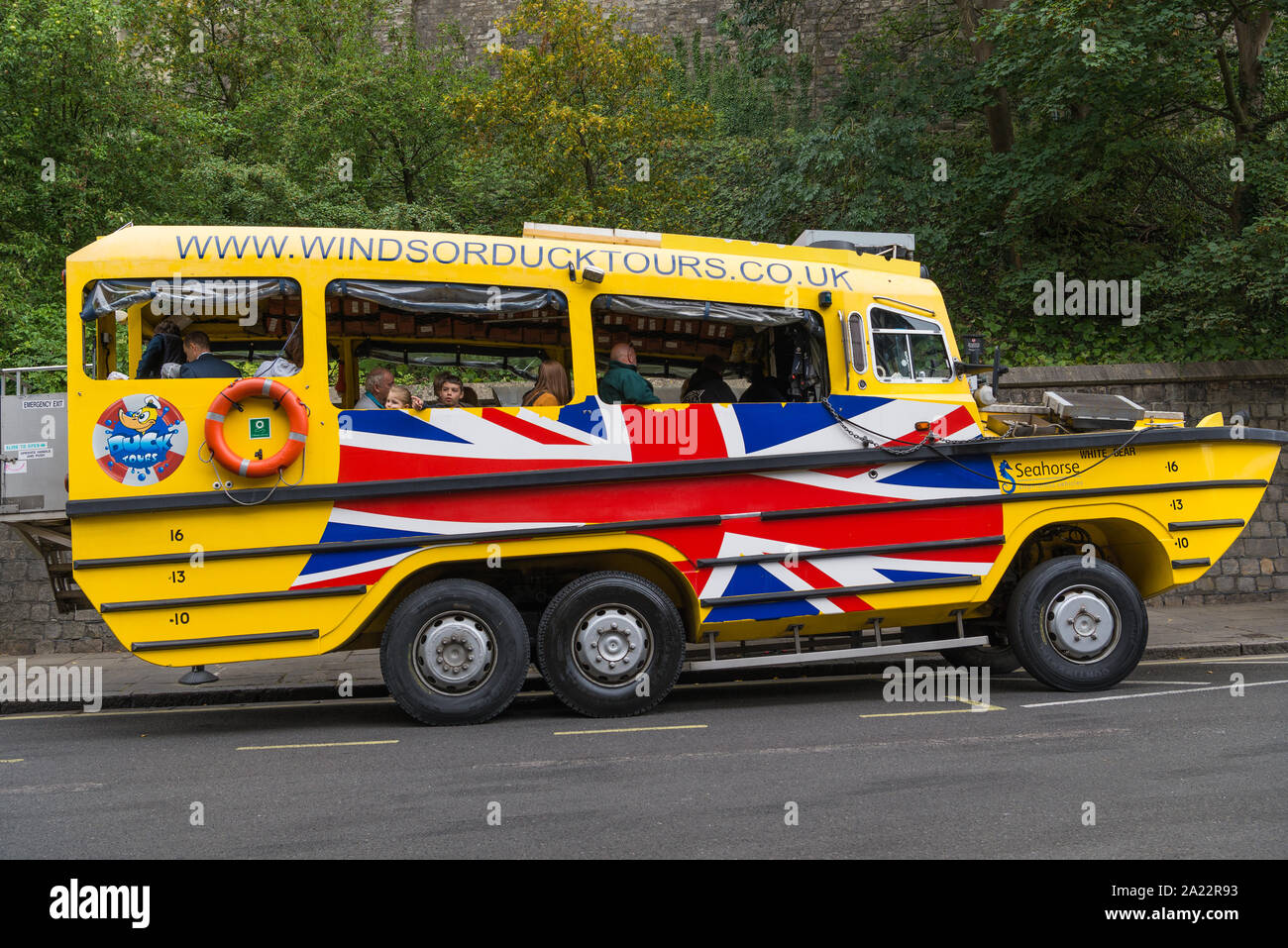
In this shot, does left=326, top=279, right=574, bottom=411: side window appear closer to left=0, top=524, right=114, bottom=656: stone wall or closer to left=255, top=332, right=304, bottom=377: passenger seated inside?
left=255, top=332, right=304, bottom=377: passenger seated inside

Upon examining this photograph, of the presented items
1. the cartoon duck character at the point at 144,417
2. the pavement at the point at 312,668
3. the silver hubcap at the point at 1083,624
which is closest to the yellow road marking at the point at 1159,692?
the silver hubcap at the point at 1083,624

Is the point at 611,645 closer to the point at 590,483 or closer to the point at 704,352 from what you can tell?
the point at 590,483

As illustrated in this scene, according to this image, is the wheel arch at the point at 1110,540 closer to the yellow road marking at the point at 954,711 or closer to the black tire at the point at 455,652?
the yellow road marking at the point at 954,711

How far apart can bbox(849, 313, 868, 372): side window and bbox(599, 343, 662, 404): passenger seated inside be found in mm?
1489

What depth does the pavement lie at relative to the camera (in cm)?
1030

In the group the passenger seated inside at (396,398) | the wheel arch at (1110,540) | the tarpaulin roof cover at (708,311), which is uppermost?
the tarpaulin roof cover at (708,311)

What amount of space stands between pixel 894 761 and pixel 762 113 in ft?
73.9

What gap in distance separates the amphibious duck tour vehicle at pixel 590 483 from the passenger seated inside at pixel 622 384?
116mm

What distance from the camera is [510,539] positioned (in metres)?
8.07

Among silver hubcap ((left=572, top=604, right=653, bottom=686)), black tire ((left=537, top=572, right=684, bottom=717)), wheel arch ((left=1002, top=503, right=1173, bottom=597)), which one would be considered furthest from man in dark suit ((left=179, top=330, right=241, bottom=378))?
wheel arch ((left=1002, top=503, right=1173, bottom=597))

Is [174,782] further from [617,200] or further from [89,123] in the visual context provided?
[89,123]

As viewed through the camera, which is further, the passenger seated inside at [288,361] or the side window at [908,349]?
the side window at [908,349]

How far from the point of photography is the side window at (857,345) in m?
8.61

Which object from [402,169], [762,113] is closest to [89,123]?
[402,169]
